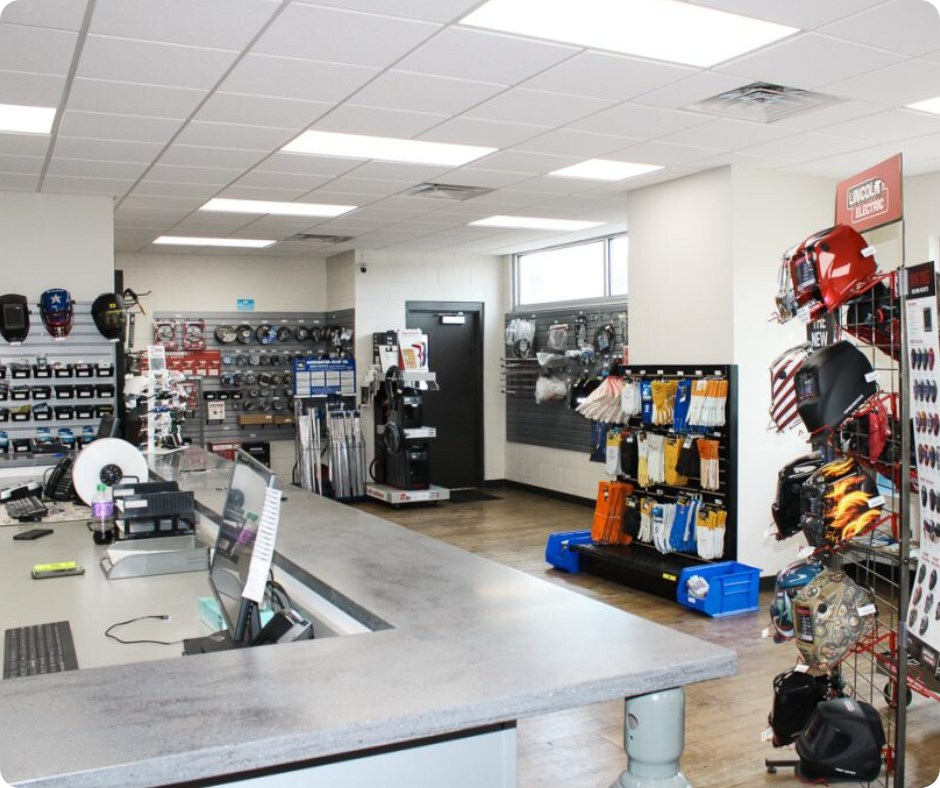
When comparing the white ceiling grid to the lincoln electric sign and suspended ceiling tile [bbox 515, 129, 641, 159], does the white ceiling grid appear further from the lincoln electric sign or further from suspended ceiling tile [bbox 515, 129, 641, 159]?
the lincoln electric sign

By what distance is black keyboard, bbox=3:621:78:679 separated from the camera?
2383 millimetres

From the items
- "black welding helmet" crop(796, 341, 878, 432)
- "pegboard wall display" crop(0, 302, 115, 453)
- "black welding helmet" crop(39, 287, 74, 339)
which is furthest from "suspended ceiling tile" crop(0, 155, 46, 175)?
"black welding helmet" crop(796, 341, 878, 432)

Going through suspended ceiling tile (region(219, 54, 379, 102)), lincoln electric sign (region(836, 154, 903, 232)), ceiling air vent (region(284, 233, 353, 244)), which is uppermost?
suspended ceiling tile (region(219, 54, 379, 102))

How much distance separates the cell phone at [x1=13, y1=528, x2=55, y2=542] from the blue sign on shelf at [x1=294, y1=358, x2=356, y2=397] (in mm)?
6055

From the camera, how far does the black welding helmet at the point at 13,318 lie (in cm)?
665

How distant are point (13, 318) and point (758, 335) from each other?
528 centimetres

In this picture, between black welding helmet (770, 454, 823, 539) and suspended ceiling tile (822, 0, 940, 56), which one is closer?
black welding helmet (770, 454, 823, 539)

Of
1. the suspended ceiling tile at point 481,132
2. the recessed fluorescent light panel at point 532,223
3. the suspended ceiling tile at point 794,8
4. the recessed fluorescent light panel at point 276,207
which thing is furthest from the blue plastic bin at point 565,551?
the suspended ceiling tile at point 794,8

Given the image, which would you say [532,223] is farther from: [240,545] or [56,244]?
[240,545]

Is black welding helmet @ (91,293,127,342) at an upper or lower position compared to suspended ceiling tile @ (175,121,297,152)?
lower

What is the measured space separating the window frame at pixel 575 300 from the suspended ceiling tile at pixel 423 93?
471 cm

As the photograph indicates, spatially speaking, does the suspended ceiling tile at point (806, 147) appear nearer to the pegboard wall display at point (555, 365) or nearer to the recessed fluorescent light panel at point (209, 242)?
the pegboard wall display at point (555, 365)

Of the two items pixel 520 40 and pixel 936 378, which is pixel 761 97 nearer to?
pixel 520 40

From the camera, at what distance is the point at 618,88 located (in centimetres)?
438
